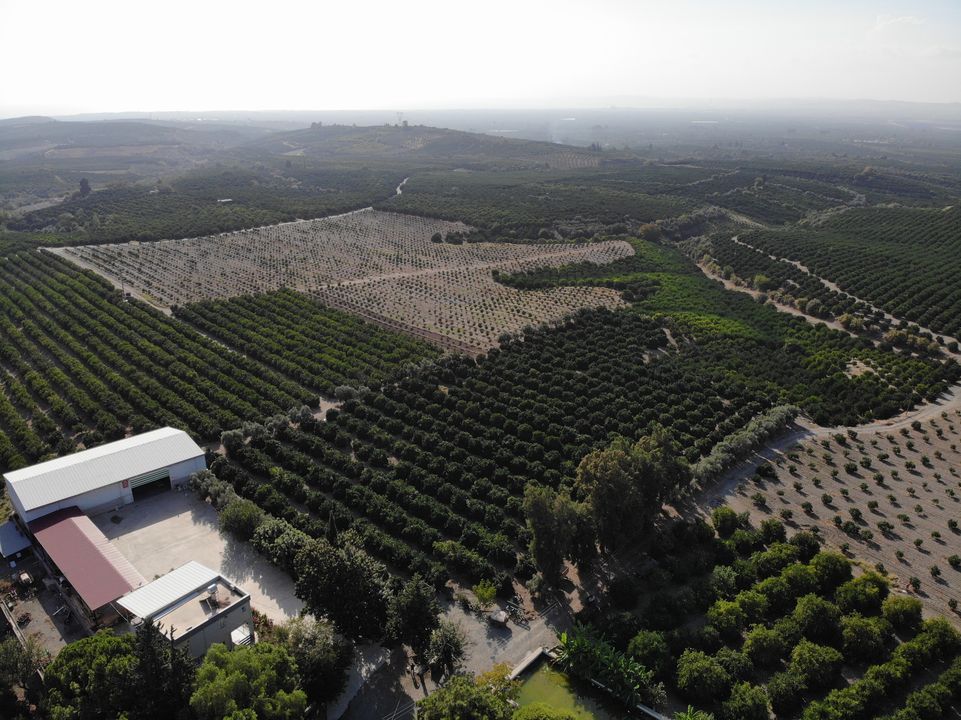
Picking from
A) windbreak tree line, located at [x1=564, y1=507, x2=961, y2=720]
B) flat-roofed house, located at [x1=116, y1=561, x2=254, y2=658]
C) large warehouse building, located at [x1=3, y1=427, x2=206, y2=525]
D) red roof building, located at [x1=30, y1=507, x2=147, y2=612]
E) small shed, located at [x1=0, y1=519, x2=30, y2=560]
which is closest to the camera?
windbreak tree line, located at [x1=564, y1=507, x2=961, y2=720]

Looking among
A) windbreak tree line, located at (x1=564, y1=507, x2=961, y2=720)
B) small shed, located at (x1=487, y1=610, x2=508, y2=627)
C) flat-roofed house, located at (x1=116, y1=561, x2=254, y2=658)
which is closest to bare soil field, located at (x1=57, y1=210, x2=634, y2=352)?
small shed, located at (x1=487, y1=610, x2=508, y2=627)

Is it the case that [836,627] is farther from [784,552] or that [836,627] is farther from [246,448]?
[246,448]

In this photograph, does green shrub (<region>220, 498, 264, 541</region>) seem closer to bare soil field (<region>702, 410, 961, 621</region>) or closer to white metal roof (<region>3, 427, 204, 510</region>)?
white metal roof (<region>3, 427, 204, 510</region>)

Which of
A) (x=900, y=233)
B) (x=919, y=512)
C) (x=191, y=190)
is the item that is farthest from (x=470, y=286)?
(x=191, y=190)

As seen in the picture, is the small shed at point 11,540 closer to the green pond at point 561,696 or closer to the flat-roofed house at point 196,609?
the flat-roofed house at point 196,609

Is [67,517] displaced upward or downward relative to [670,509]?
upward

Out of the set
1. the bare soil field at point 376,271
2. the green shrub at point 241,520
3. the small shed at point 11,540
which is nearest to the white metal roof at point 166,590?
the green shrub at point 241,520

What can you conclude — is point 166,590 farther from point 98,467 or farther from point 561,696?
point 561,696
